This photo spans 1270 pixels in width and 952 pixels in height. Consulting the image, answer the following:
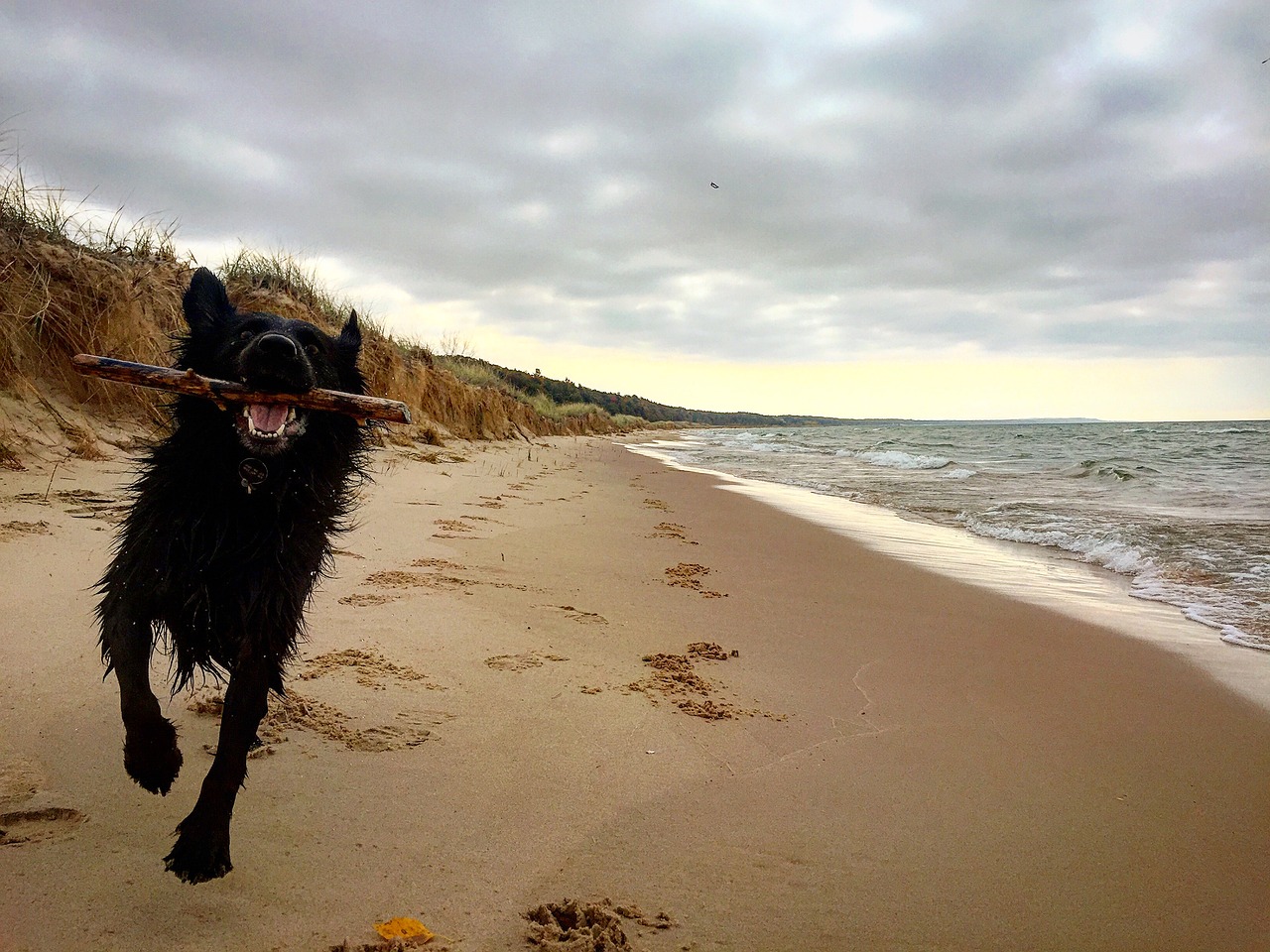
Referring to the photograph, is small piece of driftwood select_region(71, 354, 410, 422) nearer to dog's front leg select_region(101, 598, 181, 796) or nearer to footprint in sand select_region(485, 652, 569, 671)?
dog's front leg select_region(101, 598, 181, 796)

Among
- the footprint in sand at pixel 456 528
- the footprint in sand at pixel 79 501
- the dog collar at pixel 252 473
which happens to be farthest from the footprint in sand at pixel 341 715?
the footprint in sand at pixel 456 528

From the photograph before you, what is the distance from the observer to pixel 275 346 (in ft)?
7.47

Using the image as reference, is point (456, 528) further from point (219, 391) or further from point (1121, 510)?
point (1121, 510)

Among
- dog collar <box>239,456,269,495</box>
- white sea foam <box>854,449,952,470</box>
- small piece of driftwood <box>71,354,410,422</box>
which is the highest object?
small piece of driftwood <box>71,354,410,422</box>

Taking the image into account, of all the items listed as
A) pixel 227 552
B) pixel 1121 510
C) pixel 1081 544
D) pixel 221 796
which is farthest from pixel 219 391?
pixel 1121 510

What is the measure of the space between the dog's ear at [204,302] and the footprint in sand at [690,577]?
303cm

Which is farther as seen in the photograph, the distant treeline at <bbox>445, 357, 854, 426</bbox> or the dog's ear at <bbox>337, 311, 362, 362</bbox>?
the distant treeline at <bbox>445, 357, 854, 426</bbox>

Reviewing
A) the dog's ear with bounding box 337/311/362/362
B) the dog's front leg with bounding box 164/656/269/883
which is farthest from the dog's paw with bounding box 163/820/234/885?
the dog's ear with bounding box 337/311/362/362

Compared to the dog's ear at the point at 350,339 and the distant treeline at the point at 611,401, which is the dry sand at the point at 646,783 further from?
the distant treeline at the point at 611,401

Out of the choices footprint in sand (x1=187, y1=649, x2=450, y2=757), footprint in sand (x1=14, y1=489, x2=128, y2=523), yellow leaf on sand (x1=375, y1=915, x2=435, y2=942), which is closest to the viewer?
yellow leaf on sand (x1=375, y1=915, x2=435, y2=942)

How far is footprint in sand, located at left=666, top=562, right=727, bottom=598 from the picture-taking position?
4734 millimetres

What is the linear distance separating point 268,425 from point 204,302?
623 mm

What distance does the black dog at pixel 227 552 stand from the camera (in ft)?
6.37

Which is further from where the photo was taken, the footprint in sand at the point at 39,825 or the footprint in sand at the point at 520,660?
the footprint in sand at the point at 520,660
